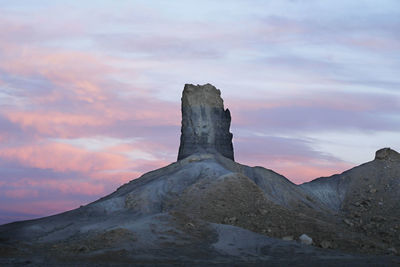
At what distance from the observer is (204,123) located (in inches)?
4277

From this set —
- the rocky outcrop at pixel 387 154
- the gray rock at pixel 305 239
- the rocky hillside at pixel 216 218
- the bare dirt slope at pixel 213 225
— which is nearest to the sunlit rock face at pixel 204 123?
the rocky hillside at pixel 216 218

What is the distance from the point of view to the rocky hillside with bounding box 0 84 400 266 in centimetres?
5997

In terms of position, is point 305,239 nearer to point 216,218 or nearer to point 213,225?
point 213,225

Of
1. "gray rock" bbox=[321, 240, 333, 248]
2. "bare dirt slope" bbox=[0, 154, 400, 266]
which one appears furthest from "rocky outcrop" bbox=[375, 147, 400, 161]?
"gray rock" bbox=[321, 240, 333, 248]

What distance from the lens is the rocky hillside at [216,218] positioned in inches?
2361

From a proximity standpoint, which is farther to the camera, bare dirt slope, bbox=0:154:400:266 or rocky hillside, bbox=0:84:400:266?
rocky hillside, bbox=0:84:400:266

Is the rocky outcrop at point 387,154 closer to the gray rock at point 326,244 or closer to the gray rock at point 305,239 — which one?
the gray rock at point 305,239

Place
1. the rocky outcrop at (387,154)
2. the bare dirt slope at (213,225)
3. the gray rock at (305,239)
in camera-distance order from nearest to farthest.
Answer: the bare dirt slope at (213,225) → the gray rock at (305,239) → the rocky outcrop at (387,154)

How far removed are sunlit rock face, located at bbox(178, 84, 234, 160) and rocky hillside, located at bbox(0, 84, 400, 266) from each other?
6.7 inches

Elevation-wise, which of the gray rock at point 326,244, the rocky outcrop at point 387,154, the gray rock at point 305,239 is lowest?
the gray rock at point 326,244

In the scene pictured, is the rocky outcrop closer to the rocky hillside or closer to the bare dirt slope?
the rocky hillside

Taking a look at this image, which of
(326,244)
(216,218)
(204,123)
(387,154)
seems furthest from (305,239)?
(387,154)

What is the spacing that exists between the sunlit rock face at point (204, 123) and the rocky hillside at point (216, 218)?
170 mm

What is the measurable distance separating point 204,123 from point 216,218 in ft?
112
